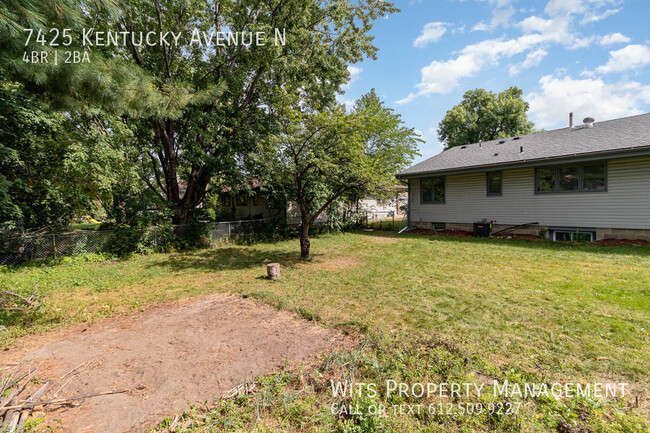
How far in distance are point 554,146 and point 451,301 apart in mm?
10407

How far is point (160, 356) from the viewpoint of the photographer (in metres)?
3.09

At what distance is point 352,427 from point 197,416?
4.32ft

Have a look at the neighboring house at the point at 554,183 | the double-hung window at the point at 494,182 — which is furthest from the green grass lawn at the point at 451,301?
the double-hung window at the point at 494,182

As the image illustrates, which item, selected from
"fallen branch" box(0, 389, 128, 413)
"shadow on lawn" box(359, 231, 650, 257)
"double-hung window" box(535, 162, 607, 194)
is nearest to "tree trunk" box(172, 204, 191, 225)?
"fallen branch" box(0, 389, 128, 413)

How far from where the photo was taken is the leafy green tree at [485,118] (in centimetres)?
2427

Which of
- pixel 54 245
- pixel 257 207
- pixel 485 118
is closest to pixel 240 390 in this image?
pixel 54 245

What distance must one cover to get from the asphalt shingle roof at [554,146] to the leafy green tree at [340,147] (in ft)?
19.4

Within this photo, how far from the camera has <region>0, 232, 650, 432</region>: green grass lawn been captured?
2484mm

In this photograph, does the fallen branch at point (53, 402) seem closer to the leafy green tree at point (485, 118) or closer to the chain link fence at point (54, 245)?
the chain link fence at point (54, 245)

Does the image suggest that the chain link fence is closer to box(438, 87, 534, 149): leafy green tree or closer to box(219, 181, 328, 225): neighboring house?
box(219, 181, 328, 225): neighboring house

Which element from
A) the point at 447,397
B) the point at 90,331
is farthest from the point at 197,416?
the point at 90,331

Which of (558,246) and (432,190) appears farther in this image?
(432,190)

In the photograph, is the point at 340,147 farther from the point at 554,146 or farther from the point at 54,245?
the point at 554,146

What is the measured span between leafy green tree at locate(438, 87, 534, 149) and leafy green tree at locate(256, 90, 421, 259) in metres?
22.7
